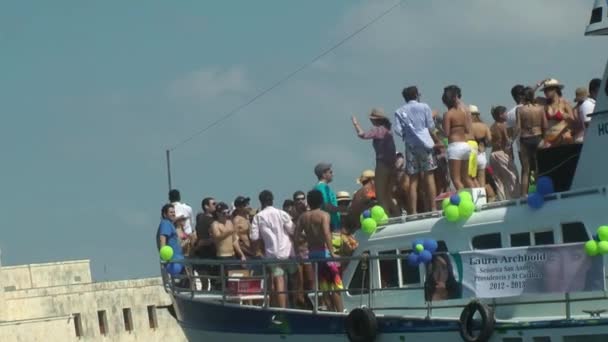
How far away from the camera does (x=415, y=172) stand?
72.1 ft

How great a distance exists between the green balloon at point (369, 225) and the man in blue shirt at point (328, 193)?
127 centimetres

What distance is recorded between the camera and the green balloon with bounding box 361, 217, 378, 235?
71.1 feet

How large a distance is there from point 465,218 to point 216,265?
4.47 meters

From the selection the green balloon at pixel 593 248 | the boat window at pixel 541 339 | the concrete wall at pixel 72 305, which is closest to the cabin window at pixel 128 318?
the concrete wall at pixel 72 305

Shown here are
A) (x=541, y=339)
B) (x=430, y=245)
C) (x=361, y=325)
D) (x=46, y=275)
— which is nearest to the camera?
(x=541, y=339)

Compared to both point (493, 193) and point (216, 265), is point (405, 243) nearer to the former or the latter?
point (493, 193)

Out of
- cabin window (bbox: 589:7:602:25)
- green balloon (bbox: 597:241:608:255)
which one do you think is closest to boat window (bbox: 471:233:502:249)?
green balloon (bbox: 597:241:608:255)

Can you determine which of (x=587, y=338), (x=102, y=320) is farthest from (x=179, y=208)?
(x=102, y=320)

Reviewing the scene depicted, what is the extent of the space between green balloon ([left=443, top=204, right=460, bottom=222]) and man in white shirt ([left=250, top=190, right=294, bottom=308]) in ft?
9.61

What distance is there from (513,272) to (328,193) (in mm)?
4126

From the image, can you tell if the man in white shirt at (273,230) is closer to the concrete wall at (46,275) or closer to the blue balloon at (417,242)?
the blue balloon at (417,242)

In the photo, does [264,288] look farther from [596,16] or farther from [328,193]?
[596,16]

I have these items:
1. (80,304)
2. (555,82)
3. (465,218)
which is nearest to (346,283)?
(465,218)

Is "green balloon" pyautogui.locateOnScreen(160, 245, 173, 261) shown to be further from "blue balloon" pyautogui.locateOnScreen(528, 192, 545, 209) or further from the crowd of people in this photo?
"blue balloon" pyautogui.locateOnScreen(528, 192, 545, 209)
